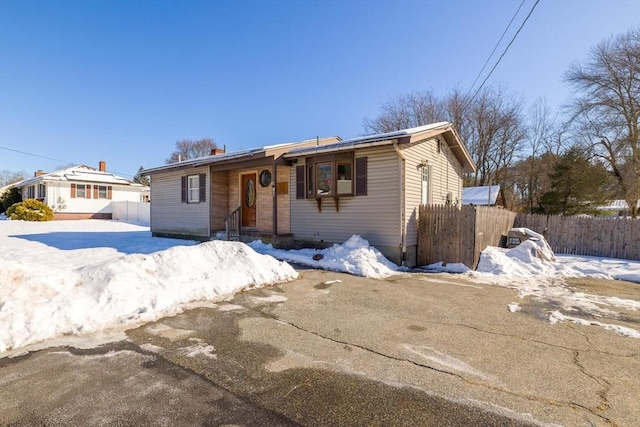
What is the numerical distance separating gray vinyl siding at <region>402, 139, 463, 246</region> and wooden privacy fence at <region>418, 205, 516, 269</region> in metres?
0.36

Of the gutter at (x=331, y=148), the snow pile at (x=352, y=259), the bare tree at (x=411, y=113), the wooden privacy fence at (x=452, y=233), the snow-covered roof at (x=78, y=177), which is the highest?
the bare tree at (x=411, y=113)

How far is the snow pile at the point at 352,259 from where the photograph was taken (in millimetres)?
8227

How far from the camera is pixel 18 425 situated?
2.34 meters

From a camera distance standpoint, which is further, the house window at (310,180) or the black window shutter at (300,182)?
the black window shutter at (300,182)

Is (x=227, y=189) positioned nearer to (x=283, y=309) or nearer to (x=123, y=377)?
(x=283, y=309)

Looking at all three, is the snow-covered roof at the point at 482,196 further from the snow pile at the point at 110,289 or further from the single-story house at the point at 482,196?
the snow pile at the point at 110,289

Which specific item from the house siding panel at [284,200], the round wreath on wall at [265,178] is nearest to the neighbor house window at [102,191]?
the round wreath on wall at [265,178]

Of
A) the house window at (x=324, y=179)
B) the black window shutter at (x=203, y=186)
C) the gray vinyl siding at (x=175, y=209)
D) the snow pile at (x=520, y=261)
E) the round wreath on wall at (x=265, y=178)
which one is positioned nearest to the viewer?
the snow pile at (x=520, y=261)

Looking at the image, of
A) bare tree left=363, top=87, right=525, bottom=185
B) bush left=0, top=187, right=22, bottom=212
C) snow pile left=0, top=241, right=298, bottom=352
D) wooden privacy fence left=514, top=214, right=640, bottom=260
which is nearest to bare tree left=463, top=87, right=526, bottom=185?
bare tree left=363, top=87, right=525, bottom=185

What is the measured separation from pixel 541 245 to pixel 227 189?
1163 centimetres

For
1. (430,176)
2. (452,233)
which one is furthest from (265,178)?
(452,233)

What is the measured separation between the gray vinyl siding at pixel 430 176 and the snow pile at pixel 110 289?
493 centimetres

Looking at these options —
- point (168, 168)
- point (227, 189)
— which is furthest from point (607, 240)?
point (168, 168)

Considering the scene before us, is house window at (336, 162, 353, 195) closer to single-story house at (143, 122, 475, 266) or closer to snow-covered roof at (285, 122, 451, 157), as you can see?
single-story house at (143, 122, 475, 266)
